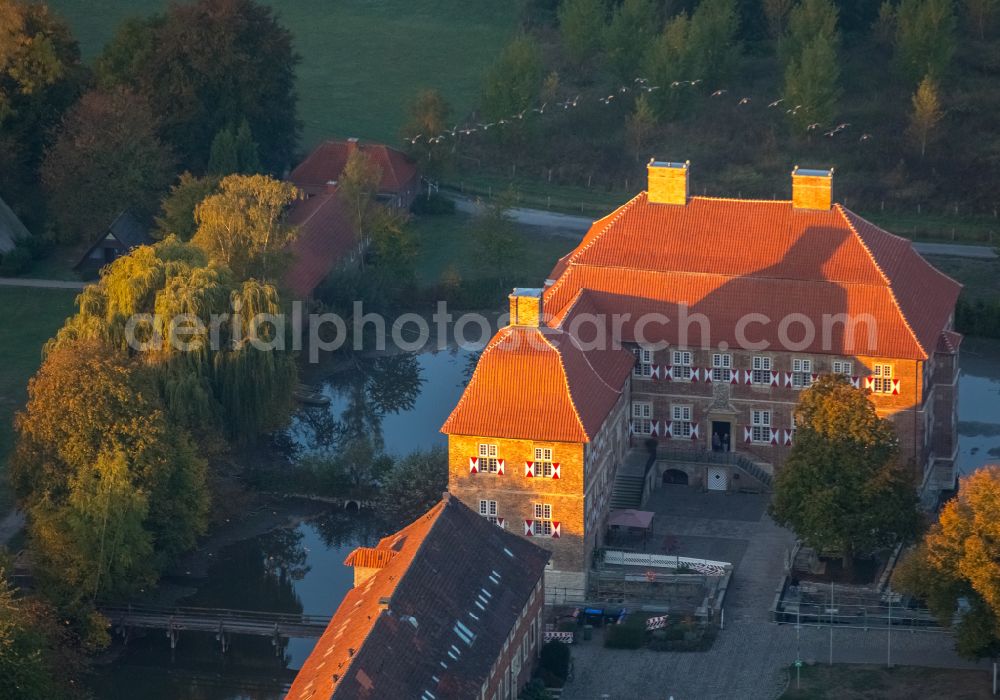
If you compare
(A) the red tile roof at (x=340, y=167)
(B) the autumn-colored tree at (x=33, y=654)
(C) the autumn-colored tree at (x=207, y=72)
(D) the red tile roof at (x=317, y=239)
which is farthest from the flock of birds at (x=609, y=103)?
(B) the autumn-colored tree at (x=33, y=654)

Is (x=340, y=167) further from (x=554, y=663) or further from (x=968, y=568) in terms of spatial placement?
(x=968, y=568)

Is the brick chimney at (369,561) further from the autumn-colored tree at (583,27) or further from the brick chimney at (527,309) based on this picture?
the autumn-colored tree at (583,27)

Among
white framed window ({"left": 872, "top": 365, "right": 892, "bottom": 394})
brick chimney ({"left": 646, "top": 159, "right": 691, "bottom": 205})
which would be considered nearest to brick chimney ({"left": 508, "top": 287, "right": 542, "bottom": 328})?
brick chimney ({"left": 646, "top": 159, "right": 691, "bottom": 205})

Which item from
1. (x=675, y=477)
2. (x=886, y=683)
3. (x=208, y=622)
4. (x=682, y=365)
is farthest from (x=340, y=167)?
(x=886, y=683)

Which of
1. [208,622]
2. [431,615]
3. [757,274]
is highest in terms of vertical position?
[757,274]

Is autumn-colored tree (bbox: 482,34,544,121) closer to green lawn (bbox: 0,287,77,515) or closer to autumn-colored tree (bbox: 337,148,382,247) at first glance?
autumn-colored tree (bbox: 337,148,382,247)

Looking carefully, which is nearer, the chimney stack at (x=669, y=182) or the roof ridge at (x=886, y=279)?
the roof ridge at (x=886, y=279)
